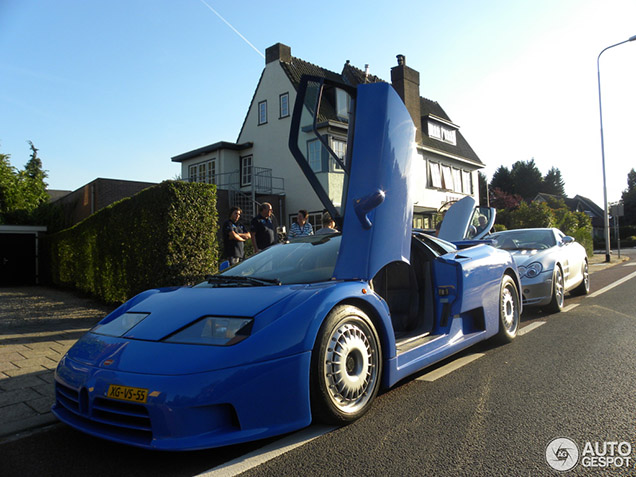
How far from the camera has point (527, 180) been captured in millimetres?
70500

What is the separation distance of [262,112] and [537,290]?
20548mm

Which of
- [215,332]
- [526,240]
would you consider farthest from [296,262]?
[526,240]

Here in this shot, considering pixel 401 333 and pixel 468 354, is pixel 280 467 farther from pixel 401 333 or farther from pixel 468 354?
pixel 468 354

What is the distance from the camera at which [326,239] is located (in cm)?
409

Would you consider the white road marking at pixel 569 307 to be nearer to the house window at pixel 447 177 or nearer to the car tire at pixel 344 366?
the car tire at pixel 344 366

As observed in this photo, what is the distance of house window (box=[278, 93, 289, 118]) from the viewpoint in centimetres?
2358

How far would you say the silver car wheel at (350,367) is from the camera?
2.86 m

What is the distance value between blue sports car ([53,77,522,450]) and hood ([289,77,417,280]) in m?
0.01

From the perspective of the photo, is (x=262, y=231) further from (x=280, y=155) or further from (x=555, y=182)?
(x=555, y=182)

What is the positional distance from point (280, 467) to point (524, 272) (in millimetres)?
5681

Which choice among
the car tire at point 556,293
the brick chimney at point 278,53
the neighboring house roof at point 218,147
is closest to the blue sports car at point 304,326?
the car tire at point 556,293

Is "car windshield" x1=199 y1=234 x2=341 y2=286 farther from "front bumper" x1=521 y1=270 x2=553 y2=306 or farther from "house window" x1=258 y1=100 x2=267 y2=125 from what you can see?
"house window" x1=258 y1=100 x2=267 y2=125

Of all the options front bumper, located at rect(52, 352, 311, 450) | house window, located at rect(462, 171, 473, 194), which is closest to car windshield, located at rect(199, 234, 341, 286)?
front bumper, located at rect(52, 352, 311, 450)

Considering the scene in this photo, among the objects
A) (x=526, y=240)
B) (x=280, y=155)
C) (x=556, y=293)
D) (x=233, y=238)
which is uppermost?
(x=280, y=155)
